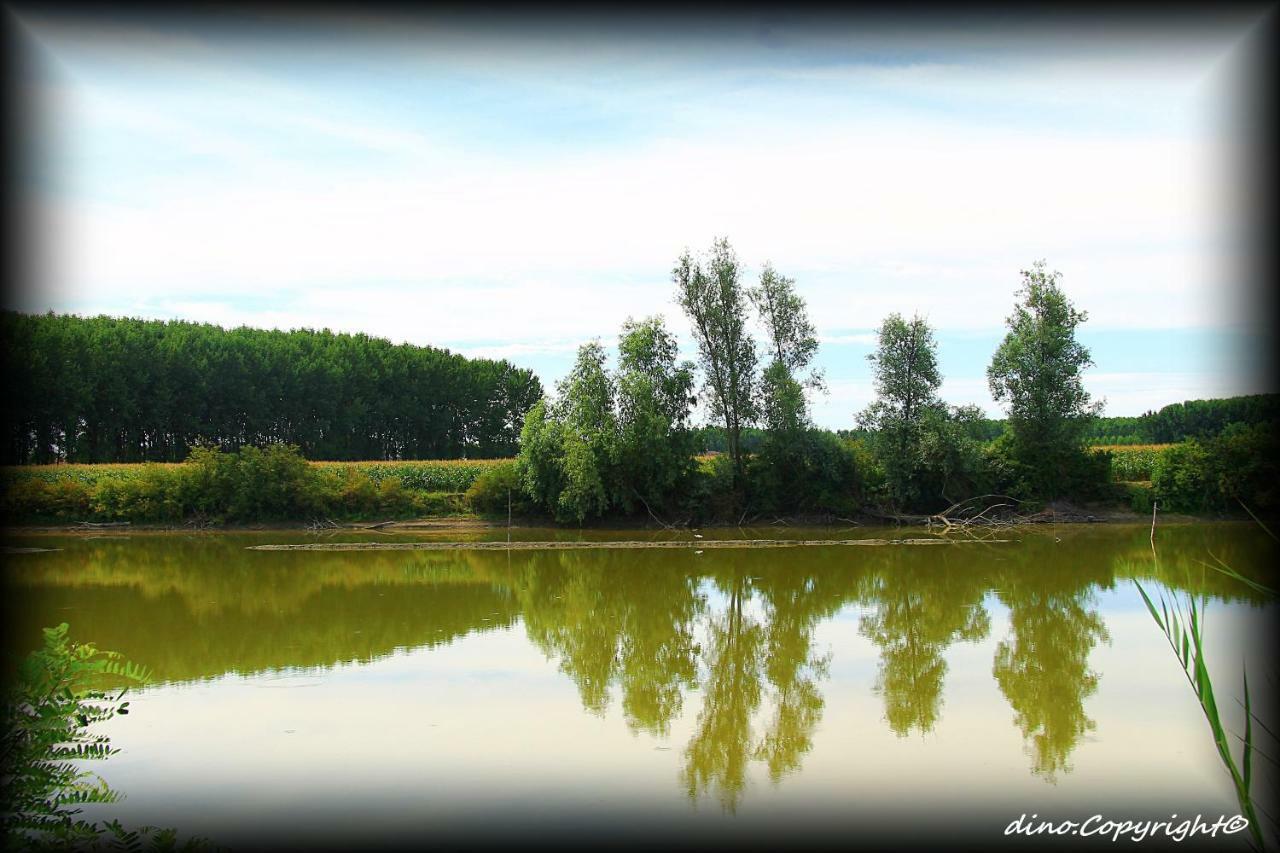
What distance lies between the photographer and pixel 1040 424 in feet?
117

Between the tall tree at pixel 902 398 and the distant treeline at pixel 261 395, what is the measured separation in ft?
100

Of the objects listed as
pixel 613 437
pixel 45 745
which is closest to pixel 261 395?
pixel 613 437

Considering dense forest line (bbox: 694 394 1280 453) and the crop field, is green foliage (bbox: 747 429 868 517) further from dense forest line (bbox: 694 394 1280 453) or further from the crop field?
the crop field

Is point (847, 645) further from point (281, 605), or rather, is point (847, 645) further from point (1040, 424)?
point (1040, 424)

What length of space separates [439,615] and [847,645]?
7.61 m

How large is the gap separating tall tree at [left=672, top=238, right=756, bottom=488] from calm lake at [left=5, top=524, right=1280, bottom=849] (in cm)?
1519

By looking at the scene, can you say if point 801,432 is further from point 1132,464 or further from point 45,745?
point 45,745

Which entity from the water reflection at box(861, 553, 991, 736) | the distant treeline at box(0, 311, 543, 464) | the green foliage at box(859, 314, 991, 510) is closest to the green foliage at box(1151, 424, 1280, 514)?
the green foliage at box(859, 314, 991, 510)

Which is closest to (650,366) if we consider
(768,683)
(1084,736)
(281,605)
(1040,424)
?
(1040,424)

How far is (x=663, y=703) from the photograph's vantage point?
11.0 metres

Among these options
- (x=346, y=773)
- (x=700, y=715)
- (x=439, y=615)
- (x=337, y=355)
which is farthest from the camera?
(x=337, y=355)

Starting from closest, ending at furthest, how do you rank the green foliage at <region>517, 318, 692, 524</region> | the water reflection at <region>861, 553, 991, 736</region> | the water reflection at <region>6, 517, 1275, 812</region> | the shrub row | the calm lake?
the calm lake, the water reflection at <region>6, 517, 1275, 812</region>, the water reflection at <region>861, 553, 991, 736</region>, the green foliage at <region>517, 318, 692, 524</region>, the shrub row

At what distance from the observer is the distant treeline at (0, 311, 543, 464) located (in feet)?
146

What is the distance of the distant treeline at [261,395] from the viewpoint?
4441 centimetres
